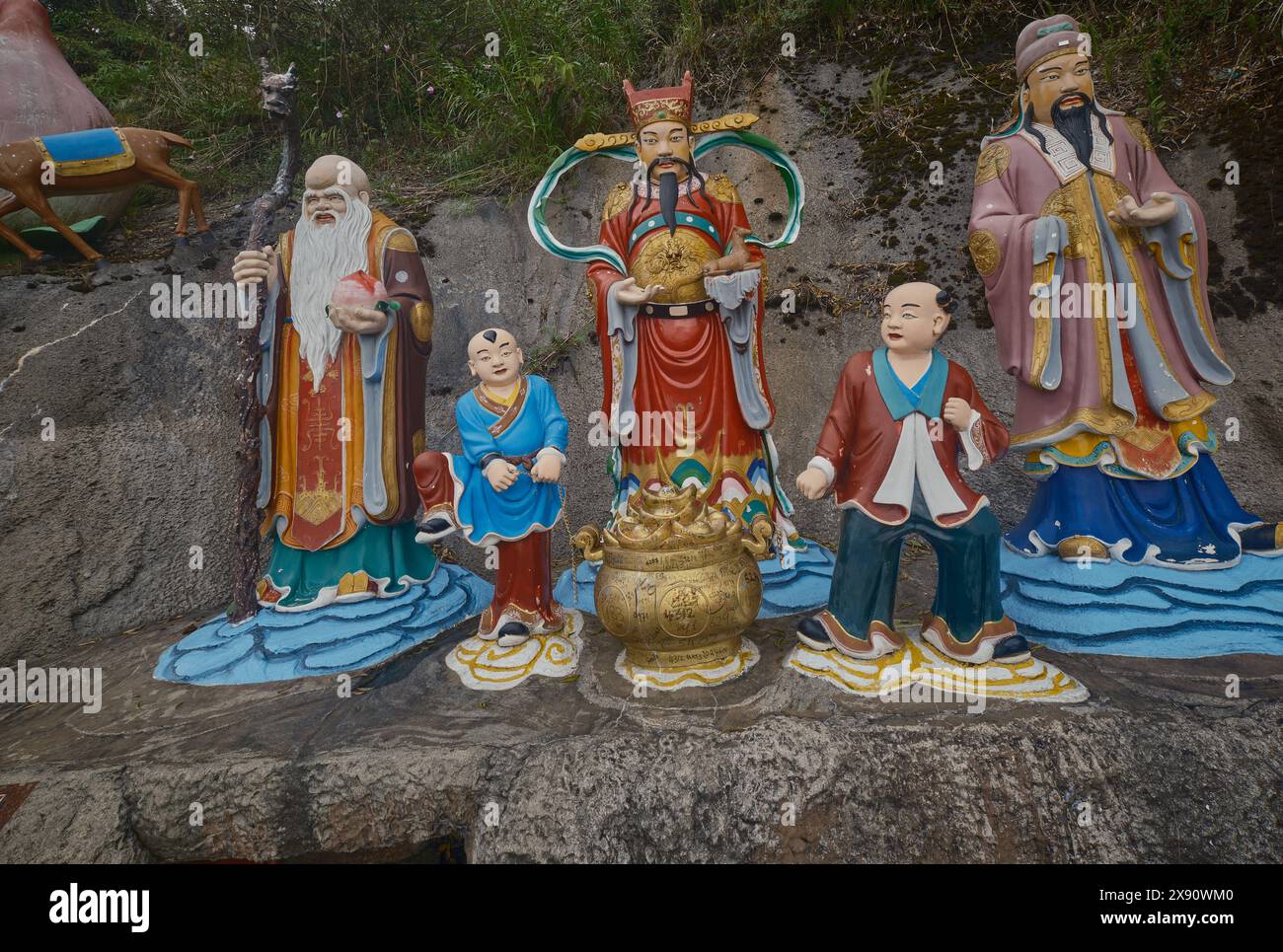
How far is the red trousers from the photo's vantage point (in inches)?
140

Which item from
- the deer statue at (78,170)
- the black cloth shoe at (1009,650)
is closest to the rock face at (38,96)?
the deer statue at (78,170)

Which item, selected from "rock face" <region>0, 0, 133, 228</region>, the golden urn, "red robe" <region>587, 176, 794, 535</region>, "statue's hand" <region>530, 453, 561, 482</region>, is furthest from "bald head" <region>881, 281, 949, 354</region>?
"rock face" <region>0, 0, 133, 228</region>

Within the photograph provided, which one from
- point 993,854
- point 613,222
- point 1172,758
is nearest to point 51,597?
point 613,222

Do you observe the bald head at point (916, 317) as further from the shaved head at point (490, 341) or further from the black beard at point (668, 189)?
the shaved head at point (490, 341)

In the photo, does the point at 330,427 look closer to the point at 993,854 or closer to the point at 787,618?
the point at 787,618

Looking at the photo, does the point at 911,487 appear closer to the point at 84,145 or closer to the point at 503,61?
the point at 84,145

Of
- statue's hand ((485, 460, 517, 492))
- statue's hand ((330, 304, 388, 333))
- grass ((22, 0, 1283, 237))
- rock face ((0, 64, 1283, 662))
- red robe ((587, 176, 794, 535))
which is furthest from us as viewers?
grass ((22, 0, 1283, 237))

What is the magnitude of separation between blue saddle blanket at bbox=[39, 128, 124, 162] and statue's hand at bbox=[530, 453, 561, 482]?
4441 mm

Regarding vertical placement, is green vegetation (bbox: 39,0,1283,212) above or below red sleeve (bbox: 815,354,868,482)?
above

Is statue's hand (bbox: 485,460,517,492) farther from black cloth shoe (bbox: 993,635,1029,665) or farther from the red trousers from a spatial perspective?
black cloth shoe (bbox: 993,635,1029,665)

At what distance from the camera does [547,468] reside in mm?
3451

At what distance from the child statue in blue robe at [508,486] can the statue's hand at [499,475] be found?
0.06 meters

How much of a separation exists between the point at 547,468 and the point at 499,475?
22 centimetres

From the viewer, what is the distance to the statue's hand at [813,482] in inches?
118
